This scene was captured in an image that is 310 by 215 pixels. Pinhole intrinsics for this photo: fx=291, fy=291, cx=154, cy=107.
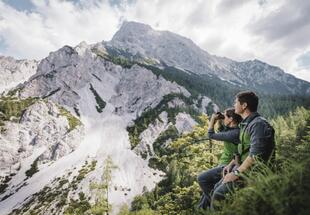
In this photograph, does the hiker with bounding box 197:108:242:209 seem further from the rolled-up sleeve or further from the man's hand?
the man's hand

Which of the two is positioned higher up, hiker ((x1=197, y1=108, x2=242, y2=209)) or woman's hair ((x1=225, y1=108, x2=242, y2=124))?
woman's hair ((x1=225, y1=108, x2=242, y2=124))

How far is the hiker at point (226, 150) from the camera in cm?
704

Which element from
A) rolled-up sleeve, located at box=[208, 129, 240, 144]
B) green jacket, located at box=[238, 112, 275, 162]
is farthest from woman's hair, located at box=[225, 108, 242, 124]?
green jacket, located at box=[238, 112, 275, 162]

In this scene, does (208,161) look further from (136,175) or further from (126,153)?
(126,153)

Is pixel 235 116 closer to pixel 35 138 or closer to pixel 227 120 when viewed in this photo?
pixel 227 120

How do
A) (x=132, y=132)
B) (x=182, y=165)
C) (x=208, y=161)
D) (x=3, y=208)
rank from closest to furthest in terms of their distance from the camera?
(x=208, y=161), (x=182, y=165), (x=3, y=208), (x=132, y=132)

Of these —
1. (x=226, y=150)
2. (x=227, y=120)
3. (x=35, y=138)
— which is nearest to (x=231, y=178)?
(x=226, y=150)

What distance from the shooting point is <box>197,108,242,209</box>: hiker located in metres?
7.04

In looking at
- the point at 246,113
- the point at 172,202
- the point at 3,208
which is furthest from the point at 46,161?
the point at 246,113

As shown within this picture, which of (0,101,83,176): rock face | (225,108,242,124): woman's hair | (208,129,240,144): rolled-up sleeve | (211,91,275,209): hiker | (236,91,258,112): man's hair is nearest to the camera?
(211,91,275,209): hiker

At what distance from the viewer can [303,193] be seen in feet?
11.0

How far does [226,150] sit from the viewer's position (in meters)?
7.39

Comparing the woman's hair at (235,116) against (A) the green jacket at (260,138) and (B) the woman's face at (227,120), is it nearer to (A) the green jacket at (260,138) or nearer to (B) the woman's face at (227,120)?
(B) the woman's face at (227,120)

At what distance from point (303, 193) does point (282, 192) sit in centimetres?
23
